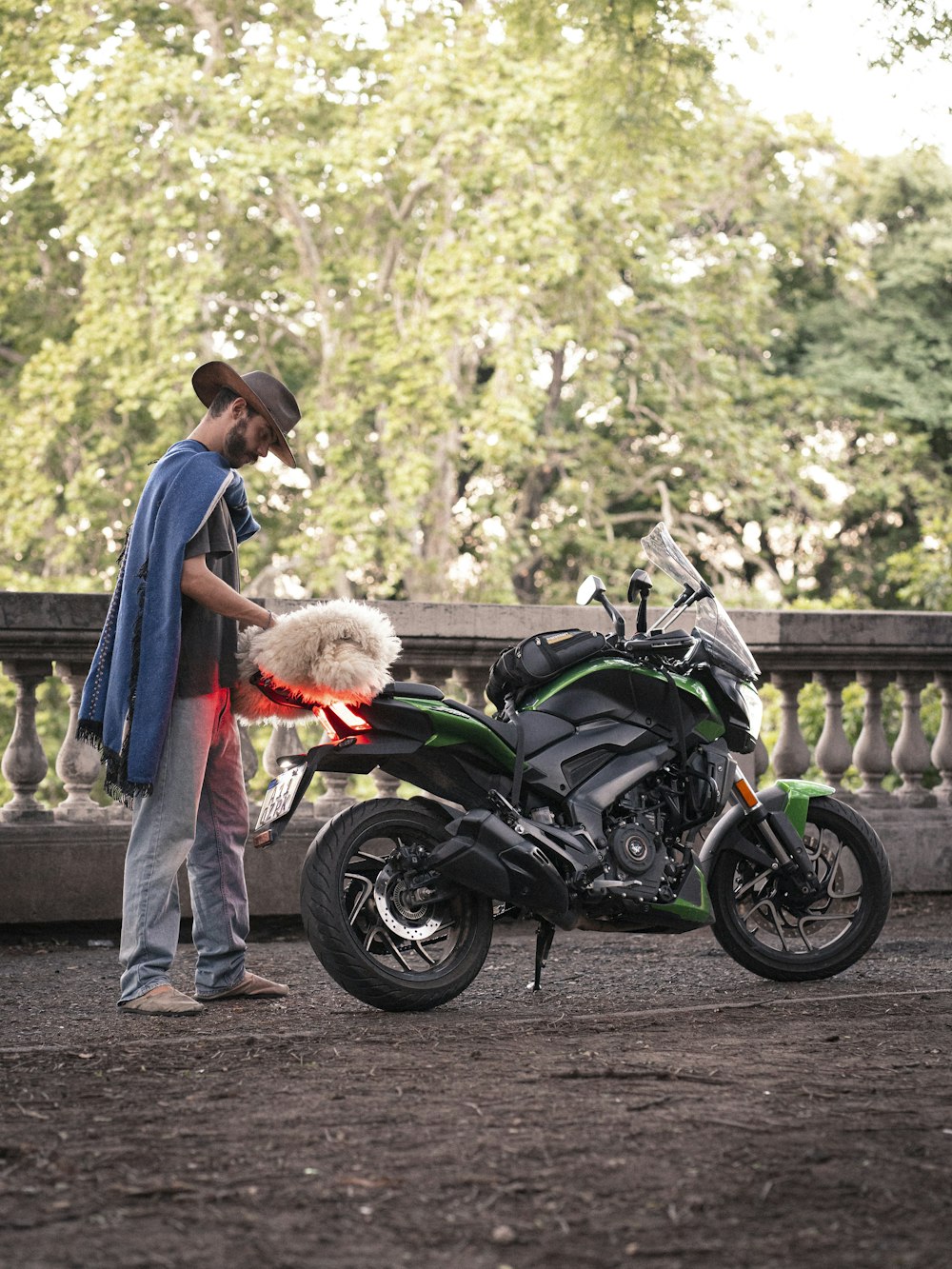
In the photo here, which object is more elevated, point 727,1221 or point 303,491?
point 303,491

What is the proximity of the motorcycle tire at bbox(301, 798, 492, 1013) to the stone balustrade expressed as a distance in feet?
6.15

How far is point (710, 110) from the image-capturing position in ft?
62.2

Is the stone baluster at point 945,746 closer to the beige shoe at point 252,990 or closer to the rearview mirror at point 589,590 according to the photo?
the rearview mirror at point 589,590

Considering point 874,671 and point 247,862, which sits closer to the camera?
point 247,862

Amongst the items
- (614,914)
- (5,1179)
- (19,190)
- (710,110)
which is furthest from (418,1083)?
(19,190)

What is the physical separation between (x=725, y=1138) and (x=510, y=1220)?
66cm

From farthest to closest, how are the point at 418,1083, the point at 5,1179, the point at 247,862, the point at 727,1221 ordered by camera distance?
the point at 247,862 < the point at 418,1083 < the point at 5,1179 < the point at 727,1221

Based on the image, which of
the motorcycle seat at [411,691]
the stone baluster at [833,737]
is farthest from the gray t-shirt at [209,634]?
the stone baluster at [833,737]

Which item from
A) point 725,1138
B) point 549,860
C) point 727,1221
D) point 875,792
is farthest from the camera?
point 875,792

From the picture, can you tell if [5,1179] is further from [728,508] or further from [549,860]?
[728,508]

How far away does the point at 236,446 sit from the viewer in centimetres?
526

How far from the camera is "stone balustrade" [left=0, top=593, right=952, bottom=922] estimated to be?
663 cm

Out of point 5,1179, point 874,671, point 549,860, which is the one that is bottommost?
point 5,1179

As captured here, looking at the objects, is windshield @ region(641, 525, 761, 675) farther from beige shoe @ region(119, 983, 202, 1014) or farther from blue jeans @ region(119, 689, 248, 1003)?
beige shoe @ region(119, 983, 202, 1014)
